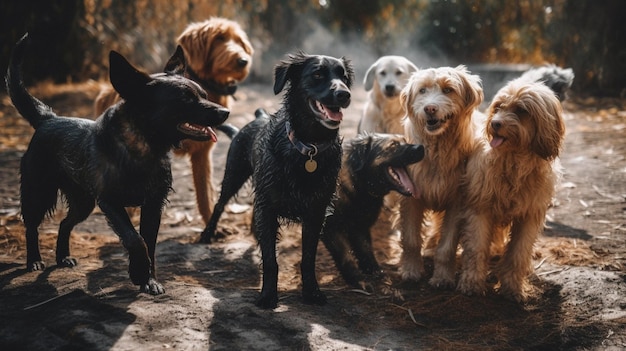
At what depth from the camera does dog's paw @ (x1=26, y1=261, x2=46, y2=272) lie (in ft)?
15.3

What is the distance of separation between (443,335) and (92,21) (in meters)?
11.3

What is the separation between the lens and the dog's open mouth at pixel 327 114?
4117 millimetres

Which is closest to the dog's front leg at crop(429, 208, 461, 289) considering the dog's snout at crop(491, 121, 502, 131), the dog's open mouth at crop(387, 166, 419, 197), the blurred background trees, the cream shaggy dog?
the dog's open mouth at crop(387, 166, 419, 197)

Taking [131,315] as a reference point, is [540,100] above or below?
above

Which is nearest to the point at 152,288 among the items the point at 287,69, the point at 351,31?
the point at 287,69

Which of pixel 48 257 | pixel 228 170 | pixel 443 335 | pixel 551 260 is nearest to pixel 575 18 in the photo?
pixel 551 260

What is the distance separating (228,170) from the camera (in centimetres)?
589

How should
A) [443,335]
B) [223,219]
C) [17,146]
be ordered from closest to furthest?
[443,335]
[223,219]
[17,146]

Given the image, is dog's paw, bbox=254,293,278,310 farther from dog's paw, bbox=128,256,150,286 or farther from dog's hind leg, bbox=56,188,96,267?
dog's hind leg, bbox=56,188,96,267

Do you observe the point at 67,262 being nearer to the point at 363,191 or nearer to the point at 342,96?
the point at 363,191

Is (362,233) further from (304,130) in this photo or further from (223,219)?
(223,219)

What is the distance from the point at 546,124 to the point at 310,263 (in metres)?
1.97

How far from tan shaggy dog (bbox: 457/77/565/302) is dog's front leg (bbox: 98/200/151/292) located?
2430 millimetres

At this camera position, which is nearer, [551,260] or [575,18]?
[551,260]
